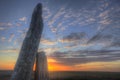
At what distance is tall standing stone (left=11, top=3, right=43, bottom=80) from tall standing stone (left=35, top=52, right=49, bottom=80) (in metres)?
0.86

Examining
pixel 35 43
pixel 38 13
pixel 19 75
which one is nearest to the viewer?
pixel 19 75

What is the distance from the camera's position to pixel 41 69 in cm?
754

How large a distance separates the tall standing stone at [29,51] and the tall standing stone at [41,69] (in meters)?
0.86

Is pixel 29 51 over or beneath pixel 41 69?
over

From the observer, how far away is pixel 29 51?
661cm

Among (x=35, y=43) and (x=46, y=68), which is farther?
(x=46, y=68)

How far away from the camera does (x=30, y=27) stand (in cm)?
716

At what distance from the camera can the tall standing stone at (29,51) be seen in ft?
21.0

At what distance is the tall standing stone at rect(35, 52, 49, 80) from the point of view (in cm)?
747

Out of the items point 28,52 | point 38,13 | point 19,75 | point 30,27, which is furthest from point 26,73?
point 38,13

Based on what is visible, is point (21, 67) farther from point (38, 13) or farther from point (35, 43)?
point (38, 13)

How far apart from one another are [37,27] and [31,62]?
4.24 ft

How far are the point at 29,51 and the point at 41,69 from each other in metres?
1.20

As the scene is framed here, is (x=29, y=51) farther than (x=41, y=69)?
No
